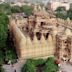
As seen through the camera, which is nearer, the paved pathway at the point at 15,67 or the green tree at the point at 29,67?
the green tree at the point at 29,67

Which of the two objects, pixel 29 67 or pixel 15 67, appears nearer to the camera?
pixel 29 67

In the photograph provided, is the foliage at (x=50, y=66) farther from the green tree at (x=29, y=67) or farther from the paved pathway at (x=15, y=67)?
the paved pathway at (x=15, y=67)

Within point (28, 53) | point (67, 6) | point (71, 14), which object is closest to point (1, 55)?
point (28, 53)

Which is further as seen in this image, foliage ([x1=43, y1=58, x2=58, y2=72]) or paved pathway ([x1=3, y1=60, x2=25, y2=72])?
paved pathway ([x1=3, y1=60, x2=25, y2=72])

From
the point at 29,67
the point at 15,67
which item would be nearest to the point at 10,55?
the point at 15,67

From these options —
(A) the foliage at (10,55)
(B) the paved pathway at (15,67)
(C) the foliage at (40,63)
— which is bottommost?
(B) the paved pathway at (15,67)

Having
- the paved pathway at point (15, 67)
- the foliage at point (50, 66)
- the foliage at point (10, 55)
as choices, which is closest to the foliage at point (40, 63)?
the foliage at point (50, 66)

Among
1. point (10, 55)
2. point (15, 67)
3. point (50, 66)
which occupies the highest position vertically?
point (50, 66)

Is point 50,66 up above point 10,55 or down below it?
above

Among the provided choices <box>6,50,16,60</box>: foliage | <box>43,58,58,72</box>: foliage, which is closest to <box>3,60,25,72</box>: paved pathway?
<box>6,50,16,60</box>: foliage

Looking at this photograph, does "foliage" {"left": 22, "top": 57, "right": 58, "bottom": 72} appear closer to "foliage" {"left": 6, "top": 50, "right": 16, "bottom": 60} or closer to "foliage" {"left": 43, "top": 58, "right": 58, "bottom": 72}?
"foliage" {"left": 43, "top": 58, "right": 58, "bottom": 72}

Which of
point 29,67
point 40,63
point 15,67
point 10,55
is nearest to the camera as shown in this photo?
point 29,67

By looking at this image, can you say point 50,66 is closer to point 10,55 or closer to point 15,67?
point 15,67

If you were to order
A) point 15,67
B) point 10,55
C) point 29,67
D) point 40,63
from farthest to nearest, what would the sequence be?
point 10,55 < point 15,67 < point 40,63 < point 29,67
